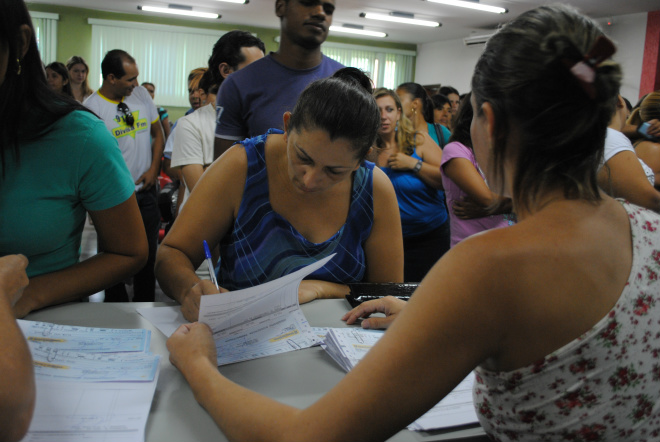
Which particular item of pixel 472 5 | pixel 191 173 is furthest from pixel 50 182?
pixel 472 5

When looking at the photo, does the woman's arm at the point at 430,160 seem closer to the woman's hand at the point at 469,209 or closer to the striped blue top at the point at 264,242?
the woman's hand at the point at 469,209

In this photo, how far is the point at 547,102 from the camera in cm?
72

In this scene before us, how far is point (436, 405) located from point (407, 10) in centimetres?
934

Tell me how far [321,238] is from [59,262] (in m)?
0.70

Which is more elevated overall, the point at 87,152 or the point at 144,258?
the point at 87,152

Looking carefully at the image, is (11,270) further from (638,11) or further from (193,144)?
(638,11)

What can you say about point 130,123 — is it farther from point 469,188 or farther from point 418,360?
point 418,360

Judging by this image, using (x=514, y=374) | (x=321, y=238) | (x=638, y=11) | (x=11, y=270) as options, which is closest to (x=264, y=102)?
(x=321, y=238)

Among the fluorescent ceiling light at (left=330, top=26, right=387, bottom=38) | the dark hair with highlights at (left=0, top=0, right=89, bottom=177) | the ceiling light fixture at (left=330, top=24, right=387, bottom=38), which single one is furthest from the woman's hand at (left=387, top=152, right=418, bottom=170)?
the fluorescent ceiling light at (left=330, top=26, right=387, bottom=38)

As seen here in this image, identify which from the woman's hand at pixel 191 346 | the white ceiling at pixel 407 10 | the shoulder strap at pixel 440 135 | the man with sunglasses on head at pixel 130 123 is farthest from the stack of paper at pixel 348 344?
the white ceiling at pixel 407 10

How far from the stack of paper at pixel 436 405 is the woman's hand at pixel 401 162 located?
1854mm

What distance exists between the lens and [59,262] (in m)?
1.39

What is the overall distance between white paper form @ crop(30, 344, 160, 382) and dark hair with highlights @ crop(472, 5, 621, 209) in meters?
0.73

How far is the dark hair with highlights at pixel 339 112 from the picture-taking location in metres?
1.34
